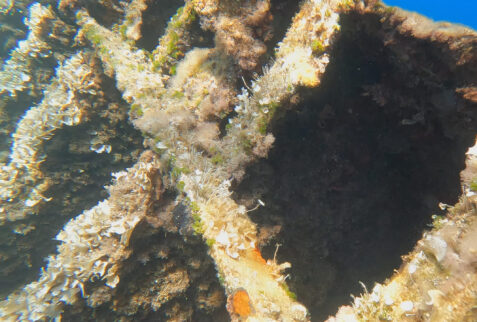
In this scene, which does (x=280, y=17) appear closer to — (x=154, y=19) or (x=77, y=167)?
(x=154, y=19)

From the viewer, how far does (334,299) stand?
4.59 meters

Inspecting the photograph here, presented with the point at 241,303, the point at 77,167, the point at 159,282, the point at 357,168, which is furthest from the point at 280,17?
the point at 77,167

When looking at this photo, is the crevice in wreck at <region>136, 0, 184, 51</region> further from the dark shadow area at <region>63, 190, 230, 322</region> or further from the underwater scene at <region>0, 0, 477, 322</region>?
the dark shadow area at <region>63, 190, 230, 322</region>

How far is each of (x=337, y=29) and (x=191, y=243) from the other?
3396mm

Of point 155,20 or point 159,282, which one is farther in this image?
point 155,20

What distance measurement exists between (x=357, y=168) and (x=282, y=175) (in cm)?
114

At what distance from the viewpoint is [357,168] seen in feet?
12.8

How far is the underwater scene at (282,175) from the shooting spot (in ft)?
9.04

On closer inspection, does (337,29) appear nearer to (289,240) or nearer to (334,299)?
(289,240)

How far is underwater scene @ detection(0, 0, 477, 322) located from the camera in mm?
2756

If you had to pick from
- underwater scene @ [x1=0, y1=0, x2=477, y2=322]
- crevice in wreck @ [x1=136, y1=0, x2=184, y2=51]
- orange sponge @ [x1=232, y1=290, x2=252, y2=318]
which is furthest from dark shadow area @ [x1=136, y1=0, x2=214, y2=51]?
orange sponge @ [x1=232, y1=290, x2=252, y2=318]

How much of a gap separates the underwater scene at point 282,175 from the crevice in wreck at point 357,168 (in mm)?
20

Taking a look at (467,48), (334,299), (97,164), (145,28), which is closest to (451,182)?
(467,48)

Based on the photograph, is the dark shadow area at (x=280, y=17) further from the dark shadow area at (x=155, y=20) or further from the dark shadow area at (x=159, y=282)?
the dark shadow area at (x=159, y=282)
